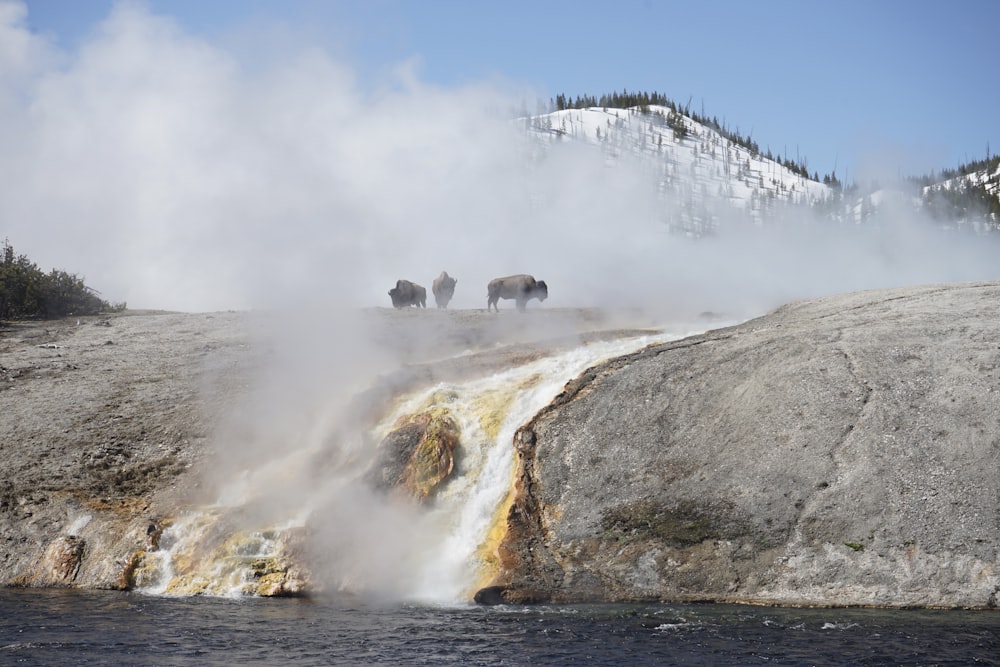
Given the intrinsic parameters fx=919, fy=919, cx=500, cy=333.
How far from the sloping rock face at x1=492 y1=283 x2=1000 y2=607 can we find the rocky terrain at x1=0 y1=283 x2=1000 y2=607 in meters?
0.03

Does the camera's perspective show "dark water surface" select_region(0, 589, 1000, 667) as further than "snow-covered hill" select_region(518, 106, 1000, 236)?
No

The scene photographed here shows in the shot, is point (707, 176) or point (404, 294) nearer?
point (404, 294)

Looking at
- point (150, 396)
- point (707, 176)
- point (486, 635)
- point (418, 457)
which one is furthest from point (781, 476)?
point (707, 176)

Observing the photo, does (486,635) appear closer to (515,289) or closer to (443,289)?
(515,289)

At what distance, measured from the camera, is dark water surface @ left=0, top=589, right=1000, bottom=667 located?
939 cm

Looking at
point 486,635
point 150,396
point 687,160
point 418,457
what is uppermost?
point 687,160

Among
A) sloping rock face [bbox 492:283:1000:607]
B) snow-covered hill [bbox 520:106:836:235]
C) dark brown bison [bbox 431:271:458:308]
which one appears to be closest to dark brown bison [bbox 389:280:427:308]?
dark brown bison [bbox 431:271:458:308]

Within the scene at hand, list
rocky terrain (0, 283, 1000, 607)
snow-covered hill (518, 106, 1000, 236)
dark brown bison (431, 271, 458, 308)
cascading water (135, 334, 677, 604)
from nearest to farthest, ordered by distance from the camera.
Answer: rocky terrain (0, 283, 1000, 607) < cascading water (135, 334, 677, 604) < dark brown bison (431, 271, 458, 308) < snow-covered hill (518, 106, 1000, 236)

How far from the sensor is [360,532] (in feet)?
45.0

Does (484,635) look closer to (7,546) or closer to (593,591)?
(593,591)

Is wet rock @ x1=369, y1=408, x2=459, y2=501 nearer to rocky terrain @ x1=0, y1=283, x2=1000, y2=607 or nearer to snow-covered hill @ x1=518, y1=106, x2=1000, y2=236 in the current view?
rocky terrain @ x1=0, y1=283, x2=1000, y2=607

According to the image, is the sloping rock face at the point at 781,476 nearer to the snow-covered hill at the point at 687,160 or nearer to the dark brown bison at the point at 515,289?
the dark brown bison at the point at 515,289

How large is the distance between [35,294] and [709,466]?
75.8 ft

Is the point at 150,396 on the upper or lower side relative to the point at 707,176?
lower
